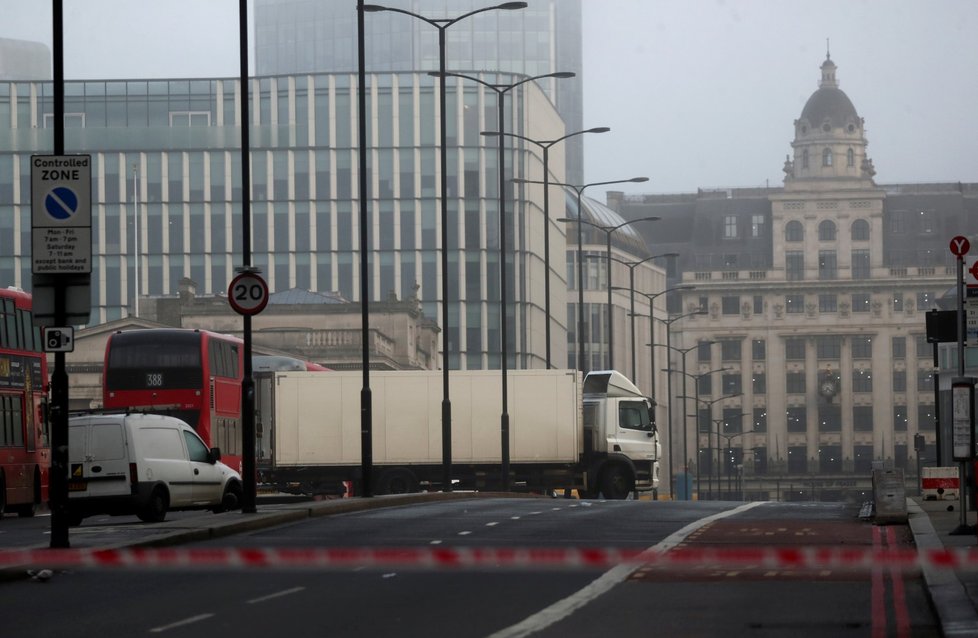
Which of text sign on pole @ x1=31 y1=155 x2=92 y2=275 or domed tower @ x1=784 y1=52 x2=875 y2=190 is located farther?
domed tower @ x1=784 y1=52 x2=875 y2=190

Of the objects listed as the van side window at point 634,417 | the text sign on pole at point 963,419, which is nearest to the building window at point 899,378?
the van side window at point 634,417

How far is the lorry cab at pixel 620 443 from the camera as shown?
53.3 m

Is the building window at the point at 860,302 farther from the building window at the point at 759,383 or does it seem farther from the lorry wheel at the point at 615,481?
the lorry wheel at the point at 615,481

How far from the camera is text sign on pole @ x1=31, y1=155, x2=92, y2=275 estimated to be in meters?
20.1

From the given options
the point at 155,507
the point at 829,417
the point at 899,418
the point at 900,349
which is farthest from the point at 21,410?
the point at 900,349

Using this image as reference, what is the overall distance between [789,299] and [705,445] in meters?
15.9

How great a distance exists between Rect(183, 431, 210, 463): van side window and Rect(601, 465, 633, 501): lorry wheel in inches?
940

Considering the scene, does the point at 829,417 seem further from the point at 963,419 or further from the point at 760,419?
the point at 963,419

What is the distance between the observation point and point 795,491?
530ft

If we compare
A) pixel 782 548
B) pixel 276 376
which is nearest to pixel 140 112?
pixel 276 376

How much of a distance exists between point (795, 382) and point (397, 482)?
121 metres

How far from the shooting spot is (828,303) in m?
172

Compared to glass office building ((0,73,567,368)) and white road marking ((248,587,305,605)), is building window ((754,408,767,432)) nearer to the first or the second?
glass office building ((0,73,567,368))

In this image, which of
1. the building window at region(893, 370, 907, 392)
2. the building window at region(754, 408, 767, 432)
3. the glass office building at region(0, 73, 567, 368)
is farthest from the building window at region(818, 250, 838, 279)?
the glass office building at region(0, 73, 567, 368)
